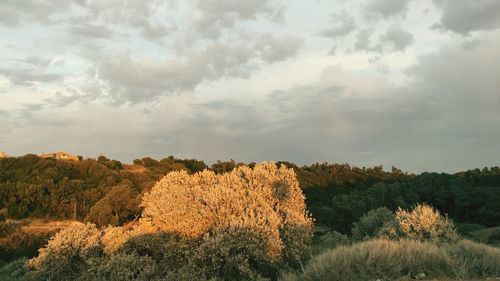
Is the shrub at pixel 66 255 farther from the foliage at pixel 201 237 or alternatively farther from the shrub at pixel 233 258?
the shrub at pixel 233 258

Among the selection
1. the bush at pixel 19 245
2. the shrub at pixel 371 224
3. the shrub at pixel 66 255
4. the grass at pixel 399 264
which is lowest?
the bush at pixel 19 245

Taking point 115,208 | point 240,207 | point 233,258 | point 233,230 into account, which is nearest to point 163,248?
point 240,207

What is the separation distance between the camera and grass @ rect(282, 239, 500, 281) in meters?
10.2


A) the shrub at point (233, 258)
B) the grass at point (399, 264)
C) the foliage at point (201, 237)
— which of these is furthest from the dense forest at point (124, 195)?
the grass at point (399, 264)

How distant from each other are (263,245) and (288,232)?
206 cm

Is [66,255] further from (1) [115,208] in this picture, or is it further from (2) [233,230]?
(1) [115,208]

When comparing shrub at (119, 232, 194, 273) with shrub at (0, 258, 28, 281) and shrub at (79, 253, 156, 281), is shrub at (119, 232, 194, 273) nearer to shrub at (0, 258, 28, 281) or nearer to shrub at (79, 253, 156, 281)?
shrub at (79, 253, 156, 281)

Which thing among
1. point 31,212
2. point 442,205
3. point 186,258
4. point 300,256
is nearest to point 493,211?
point 442,205

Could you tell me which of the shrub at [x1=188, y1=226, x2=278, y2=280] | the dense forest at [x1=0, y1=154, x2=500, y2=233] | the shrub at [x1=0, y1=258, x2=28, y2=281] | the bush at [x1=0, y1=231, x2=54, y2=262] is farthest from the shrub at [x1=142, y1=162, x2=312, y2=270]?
the dense forest at [x1=0, y1=154, x2=500, y2=233]

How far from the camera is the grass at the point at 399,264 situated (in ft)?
33.4

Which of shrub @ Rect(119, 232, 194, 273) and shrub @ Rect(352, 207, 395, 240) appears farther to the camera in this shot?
shrub @ Rect(352, 207, 395, 240)

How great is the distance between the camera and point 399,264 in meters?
10.4

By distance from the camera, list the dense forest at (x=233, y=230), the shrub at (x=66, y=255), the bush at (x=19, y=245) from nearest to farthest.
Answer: the dense forest at (x=233, y=230), the shrub at (x=66, y=255), the bush at (x=19, y=245)

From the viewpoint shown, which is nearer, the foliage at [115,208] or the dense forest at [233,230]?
the dense forest at [233,230]
